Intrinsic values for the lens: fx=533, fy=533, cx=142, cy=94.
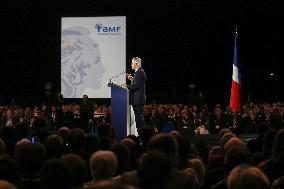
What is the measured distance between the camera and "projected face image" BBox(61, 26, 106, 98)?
17391 millimetres

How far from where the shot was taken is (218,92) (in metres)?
21.8

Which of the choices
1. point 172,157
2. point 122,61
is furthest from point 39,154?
point 122,61

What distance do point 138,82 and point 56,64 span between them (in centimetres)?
1122

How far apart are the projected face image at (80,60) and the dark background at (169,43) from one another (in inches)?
103

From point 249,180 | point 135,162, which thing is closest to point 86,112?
point 135,162

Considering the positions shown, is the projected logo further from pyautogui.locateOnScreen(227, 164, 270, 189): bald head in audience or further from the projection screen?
pyautogui.locateOnScreen(227, 164, 270, 189): bald head in audience

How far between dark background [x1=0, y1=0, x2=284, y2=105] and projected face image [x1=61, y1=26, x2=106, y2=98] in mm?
2614

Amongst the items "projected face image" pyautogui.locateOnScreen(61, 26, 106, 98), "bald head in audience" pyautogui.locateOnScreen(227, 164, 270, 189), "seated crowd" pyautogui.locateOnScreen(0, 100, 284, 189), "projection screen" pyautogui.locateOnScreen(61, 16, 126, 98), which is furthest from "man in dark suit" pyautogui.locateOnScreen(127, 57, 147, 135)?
"projected face image" pyautogui.locateOnScreen(61, 26, 106, 98)

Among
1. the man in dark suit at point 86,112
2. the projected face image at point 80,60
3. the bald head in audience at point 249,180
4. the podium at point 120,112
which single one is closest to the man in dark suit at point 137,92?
the podium at point 120,112

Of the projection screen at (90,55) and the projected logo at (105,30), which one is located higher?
the projected logo at (105,30)

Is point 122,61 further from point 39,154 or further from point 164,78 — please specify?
point 39,154

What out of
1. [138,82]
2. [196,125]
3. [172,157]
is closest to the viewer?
[172,157]

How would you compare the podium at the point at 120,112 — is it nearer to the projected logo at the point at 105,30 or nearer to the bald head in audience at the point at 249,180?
the bald head in audience at the point at 249,180

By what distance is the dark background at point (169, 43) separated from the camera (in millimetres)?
20422
